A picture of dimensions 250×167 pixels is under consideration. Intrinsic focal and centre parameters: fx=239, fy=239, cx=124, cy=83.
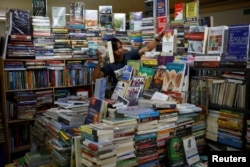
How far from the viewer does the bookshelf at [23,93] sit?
10.5 feet

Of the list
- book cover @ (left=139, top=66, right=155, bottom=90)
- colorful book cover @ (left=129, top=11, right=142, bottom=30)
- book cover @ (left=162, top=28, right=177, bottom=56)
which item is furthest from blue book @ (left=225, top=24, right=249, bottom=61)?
colorful book cover @ (left=129, top=11, right=142, bottom=30)

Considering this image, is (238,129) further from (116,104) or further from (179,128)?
(116,104)

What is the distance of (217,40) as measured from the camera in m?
1.94

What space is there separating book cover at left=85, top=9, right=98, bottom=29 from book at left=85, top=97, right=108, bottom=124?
221cm

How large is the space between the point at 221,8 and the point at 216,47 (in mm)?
4422

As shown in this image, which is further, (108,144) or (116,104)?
(116,104)

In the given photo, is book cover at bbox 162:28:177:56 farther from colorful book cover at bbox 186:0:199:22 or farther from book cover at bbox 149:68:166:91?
colorful book cover at bbox 186:0:199:22

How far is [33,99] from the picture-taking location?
11.3 feet

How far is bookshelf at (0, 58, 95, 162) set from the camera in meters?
3.20

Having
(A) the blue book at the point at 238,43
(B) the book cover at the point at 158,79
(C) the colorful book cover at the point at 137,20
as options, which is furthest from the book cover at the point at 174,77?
(C) the colorful book cover at the point at 137,20

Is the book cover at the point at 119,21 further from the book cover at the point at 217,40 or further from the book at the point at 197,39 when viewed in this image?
the book cover at the point at 217,40

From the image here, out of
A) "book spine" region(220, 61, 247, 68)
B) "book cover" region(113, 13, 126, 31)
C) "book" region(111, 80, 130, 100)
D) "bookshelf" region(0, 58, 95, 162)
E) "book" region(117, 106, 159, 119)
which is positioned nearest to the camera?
"book" region(117, 106, 159, 119)

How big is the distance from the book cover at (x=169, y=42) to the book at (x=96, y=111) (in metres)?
0.83

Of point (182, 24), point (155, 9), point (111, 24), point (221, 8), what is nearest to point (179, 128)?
point (182, 24)
